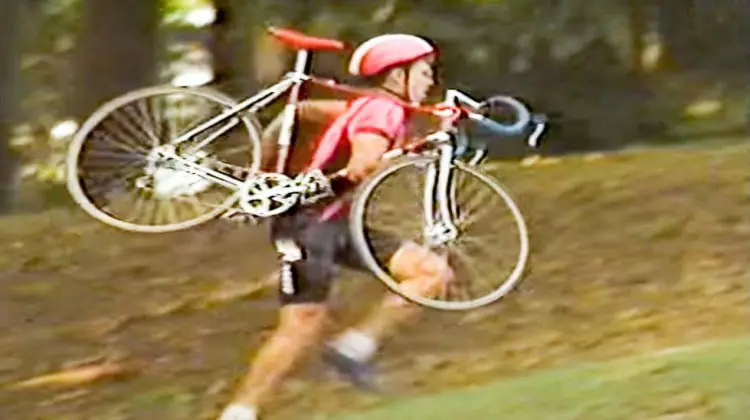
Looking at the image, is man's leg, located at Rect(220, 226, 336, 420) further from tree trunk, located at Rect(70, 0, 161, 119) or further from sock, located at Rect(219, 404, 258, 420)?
tree trunk, located at Rect(70, 0, 161, 119)

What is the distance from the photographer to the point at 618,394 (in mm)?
1129

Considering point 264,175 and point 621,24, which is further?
point 621,24

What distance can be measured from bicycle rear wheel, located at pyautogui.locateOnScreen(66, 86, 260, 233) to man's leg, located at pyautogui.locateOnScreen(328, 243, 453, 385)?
0.16 meters

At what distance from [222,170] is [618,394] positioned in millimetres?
420

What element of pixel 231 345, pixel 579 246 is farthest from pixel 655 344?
pixel 231 345

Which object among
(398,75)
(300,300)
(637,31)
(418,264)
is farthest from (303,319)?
(637,31)

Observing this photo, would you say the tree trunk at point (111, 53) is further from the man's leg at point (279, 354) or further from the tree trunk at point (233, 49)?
the man's leg at point (279, 354)

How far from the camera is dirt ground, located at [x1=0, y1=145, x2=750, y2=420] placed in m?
1.07

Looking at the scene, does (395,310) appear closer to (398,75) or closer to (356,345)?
(356,345)

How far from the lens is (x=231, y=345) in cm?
109

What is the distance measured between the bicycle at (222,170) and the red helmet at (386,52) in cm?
2

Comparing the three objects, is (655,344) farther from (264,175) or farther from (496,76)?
(264,175)

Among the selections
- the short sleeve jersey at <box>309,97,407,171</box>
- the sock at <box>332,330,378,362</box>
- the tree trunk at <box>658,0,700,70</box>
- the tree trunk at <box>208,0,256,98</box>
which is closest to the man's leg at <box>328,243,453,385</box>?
the sock at <box>332,330,378,362</box>

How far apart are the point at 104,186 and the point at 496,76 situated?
1.25ft
